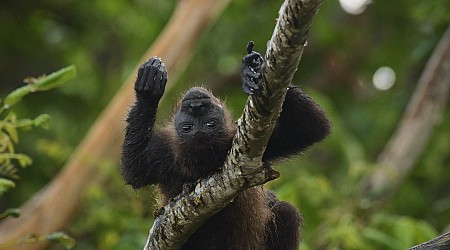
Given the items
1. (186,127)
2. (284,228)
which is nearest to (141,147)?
(186,127)

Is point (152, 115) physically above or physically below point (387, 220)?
below

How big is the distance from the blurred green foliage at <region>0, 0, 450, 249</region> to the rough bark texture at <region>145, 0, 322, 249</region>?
523 cm

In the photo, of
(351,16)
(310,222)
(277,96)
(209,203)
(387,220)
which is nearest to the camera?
(277,96)

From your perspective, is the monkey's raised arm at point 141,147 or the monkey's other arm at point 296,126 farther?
the monkey's raised arm at point 141,147

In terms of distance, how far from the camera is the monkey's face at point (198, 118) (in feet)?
21.6

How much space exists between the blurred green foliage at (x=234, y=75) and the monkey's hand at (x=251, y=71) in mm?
5819

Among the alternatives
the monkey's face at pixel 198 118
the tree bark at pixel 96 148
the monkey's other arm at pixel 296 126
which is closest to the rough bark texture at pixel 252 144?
the monkey's face at pixel 198 118

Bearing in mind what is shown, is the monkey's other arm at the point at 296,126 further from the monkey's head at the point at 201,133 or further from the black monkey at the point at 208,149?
the monkey's head at the point at 201,133

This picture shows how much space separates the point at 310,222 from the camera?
1180 centimetres

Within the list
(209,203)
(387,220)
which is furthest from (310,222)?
(209,203)

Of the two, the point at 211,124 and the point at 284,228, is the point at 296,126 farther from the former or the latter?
the point at 284,228

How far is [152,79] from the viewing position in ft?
21.2

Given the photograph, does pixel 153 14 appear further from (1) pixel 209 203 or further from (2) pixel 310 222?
(1) pixel 209 203

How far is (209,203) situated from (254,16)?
884 cm
